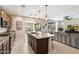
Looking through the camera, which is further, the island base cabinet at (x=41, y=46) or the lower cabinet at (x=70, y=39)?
the lower cabinet at (x=70, y=39)

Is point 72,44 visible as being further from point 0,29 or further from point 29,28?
point 0,29

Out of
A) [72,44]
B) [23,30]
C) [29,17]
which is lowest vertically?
[72,44]

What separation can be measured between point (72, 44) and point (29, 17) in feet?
9.45

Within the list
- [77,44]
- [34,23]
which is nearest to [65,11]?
[34,23]

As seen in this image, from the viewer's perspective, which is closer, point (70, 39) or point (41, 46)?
point (41, 46)

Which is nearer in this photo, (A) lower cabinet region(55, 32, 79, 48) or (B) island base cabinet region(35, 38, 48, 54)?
(B) island base cabinet region(35, 38, 48, 54)

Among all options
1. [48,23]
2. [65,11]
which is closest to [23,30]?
[48,23]

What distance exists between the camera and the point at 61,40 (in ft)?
15.8

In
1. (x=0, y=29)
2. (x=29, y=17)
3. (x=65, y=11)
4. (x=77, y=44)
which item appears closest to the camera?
(x=65, y=11)

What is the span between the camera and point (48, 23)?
3592 mm
